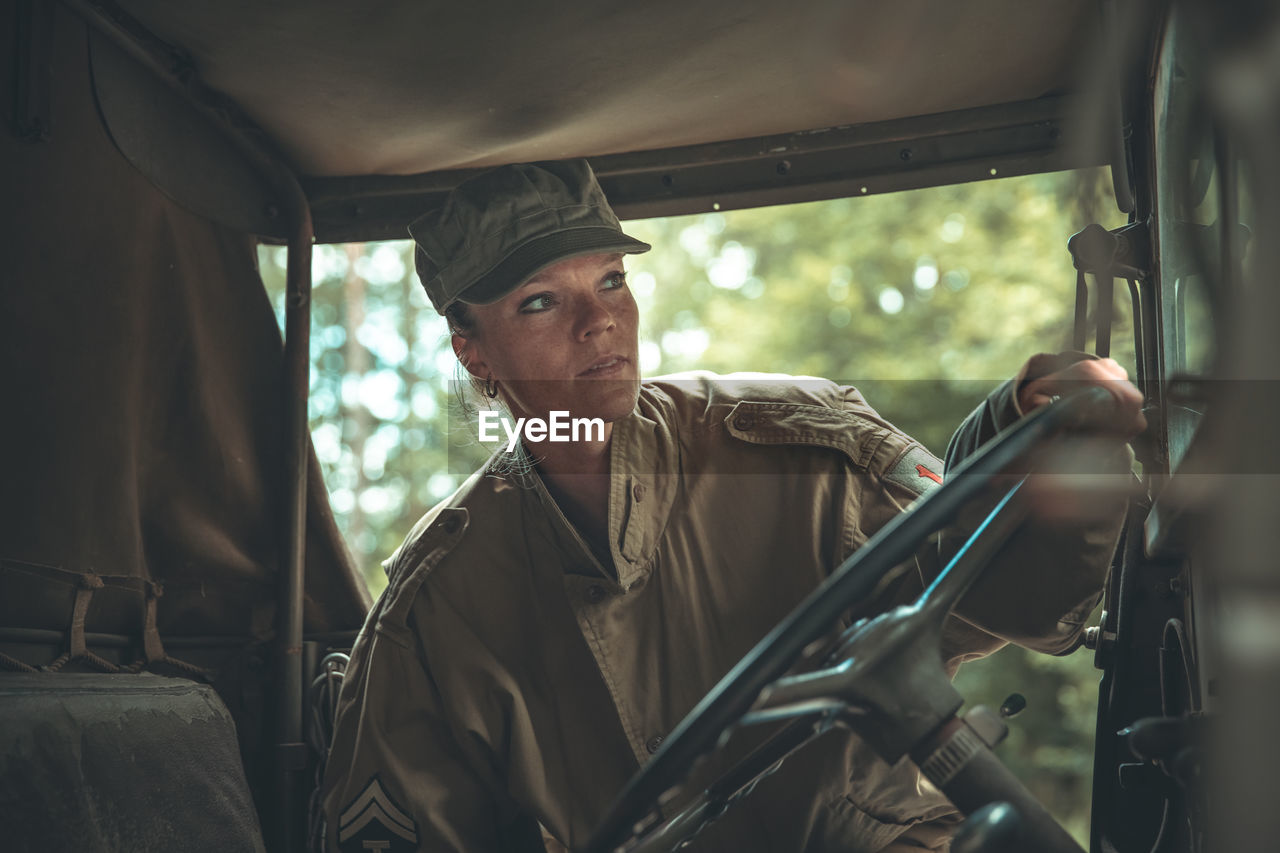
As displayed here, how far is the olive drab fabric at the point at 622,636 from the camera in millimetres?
1838

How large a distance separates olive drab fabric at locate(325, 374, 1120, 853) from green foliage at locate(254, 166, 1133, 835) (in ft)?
17.1

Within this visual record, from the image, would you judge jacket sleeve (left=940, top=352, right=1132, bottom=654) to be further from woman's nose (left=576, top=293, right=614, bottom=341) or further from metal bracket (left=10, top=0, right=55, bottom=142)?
metal bracket (left=10, top=0, right=55, bottom=142)

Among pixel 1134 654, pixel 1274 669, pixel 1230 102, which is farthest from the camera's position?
pixel 1134 654

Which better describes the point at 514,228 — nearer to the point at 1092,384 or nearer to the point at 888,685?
the point at 1092,384

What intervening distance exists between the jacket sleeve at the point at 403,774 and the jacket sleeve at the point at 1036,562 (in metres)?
0.91

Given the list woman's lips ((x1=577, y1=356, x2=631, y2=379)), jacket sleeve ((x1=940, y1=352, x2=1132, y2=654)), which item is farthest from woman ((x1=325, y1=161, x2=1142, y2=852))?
jacket sleeve ((x1=940, y1=352, x2=1132, y2=654))

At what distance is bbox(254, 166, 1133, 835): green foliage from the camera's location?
846 centimetres

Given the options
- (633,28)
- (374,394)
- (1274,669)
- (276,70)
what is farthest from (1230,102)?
(374,394)

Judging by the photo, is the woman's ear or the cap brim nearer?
the cap brim

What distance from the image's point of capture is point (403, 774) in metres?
1.91

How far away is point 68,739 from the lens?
148 centimetres

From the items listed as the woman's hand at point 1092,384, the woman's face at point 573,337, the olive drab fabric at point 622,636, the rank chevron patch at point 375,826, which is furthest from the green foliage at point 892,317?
the woman's hand at point 1092,384

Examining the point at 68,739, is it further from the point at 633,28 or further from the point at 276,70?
the point at 633,28

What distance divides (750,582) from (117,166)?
3.96 feet
